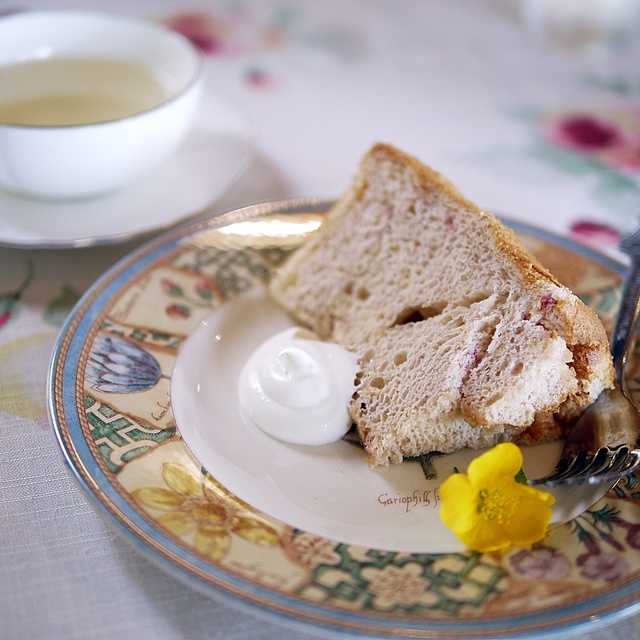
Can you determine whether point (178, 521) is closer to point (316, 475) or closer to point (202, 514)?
point (202, 514)

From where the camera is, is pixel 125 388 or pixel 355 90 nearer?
pixel 125 388

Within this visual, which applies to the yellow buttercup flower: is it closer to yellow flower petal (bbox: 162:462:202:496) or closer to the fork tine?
the fork tine

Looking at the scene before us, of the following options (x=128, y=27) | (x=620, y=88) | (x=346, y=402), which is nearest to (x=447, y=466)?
(x=346, y=402)

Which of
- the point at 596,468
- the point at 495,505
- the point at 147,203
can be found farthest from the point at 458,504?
the point at 147,203

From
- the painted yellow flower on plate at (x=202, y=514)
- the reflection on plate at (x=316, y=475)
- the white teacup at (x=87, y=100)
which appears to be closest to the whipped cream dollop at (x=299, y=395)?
the reflection on plate at (x=316, y=475)

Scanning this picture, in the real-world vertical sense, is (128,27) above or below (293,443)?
above

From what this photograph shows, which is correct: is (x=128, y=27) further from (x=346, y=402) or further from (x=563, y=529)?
(x=563, y=529)

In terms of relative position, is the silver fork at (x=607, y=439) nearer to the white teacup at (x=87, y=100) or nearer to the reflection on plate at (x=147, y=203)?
the reflection on plate at (x=147, y=203)
